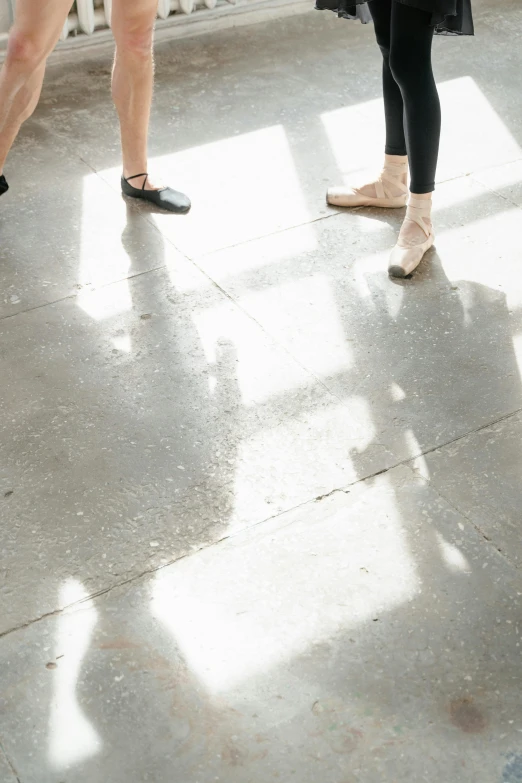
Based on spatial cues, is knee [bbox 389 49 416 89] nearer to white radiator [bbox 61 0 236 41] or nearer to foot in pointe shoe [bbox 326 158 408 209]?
foot in pointe shoe [bbox 326 158 408 209]

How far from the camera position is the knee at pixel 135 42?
2.57 m

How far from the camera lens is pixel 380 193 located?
9.41 feet

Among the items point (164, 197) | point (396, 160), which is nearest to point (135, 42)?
point (164, 197)

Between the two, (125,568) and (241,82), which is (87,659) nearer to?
(125,568)

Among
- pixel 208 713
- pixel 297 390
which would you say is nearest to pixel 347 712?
pixel 208 713

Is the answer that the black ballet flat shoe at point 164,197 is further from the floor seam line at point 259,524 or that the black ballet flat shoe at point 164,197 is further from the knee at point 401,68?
the floor seam line at point 259,524

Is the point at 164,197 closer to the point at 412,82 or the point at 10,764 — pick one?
the point at 412,82

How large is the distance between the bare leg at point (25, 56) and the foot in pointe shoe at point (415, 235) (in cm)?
104

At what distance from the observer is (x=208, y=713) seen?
5.09 ft

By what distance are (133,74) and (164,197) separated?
36 cm

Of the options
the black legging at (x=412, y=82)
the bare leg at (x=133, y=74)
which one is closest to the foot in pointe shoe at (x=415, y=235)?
the black legging at (x=412, y=82)

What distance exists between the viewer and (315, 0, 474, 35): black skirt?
7.22 ft

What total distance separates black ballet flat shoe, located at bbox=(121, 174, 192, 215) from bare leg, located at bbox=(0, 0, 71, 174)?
1.30ft

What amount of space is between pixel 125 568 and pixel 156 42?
2.72 meters
